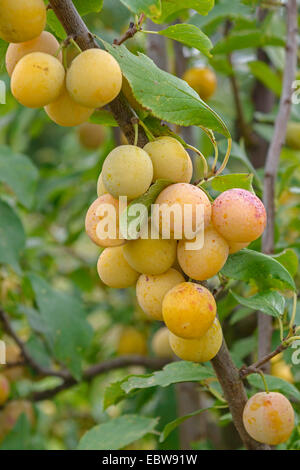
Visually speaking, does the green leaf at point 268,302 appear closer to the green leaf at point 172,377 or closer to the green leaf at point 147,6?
the green leaf at point 172,377

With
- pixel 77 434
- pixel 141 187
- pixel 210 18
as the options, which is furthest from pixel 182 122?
pixel 77 434

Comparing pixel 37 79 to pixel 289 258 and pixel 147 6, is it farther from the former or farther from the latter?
pixel 289 258

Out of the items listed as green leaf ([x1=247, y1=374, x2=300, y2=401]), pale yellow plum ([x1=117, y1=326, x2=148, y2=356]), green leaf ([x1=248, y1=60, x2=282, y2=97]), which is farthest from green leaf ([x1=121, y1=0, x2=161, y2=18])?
pale yellow plum ([x1=117, y1=326, x2=148, y2=356])

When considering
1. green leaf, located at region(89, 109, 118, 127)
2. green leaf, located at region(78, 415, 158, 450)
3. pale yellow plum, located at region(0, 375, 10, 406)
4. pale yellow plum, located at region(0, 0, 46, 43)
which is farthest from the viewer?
pale yellow plum, located at region(0, 375, 10, 406)

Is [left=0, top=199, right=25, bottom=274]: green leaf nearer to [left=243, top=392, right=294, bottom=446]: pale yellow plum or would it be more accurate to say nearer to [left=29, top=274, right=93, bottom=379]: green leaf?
[left=29, top=274, right=93, bottom=379]: green leaf

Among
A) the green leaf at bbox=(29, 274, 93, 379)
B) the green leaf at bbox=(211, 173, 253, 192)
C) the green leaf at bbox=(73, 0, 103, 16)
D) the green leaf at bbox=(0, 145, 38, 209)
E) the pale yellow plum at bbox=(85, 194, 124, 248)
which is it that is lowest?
the green leaf at bbox=(29, 274, 93, 379)

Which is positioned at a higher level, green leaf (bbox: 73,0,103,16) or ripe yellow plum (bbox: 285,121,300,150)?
green leaf (bbox: 73,0,103,16)

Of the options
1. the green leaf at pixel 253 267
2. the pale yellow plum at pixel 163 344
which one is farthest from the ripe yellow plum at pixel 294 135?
the green leaf at pixel 253 267
